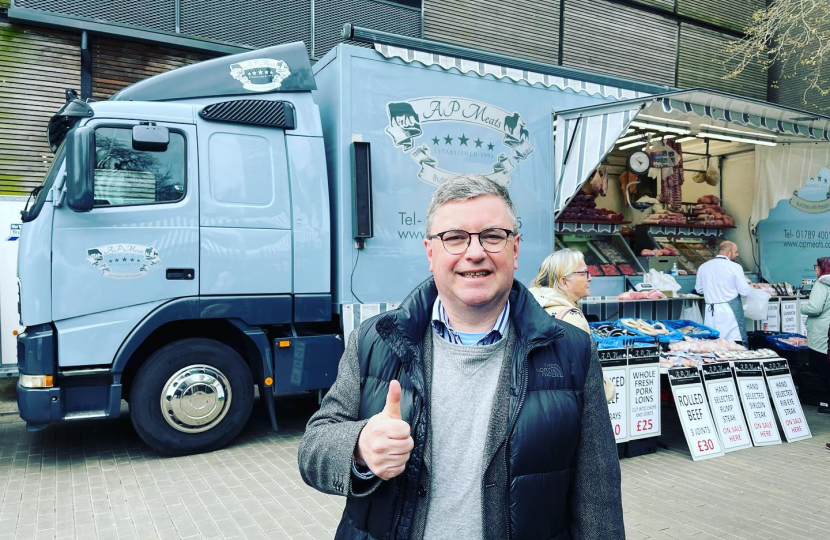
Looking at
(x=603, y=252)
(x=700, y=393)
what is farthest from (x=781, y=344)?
(x=700, y=393)

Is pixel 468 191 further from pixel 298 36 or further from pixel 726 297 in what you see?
pixel 298 36

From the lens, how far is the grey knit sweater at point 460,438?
1.59 m

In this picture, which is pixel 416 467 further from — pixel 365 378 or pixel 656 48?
pixel 656 48

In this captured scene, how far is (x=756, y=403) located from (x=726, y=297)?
2650mm

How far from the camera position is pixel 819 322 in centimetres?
703

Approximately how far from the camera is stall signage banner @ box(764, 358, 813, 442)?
614 centimetres

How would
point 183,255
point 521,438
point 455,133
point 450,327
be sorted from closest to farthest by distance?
point 521,438, point 450,327, point 183,255, point 455,133

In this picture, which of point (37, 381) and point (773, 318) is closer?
point (37, 381)

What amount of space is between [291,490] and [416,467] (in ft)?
11.6

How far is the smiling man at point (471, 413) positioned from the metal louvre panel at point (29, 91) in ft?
27.7

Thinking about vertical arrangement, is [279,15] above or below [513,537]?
above

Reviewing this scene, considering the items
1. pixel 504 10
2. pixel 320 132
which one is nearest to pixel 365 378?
pixel 320 132

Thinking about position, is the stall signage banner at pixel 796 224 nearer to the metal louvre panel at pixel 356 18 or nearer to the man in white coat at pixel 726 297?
the man in white coat at pixel 726 297

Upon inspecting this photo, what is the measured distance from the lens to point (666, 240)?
34.5 ft
